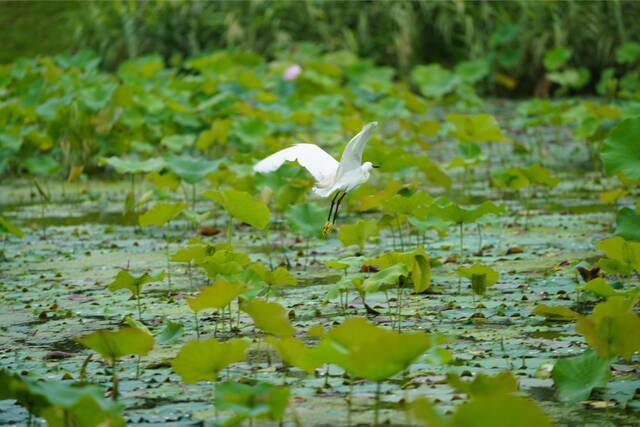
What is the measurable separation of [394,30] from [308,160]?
7330 millimetres

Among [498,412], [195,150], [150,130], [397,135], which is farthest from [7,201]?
[498,412]

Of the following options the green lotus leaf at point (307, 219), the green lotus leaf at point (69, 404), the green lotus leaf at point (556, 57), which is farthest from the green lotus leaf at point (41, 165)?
the green lotus leaf at point (556, 57)

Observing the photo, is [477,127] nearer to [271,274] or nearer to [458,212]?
[458,212]

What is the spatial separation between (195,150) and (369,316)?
4640mm

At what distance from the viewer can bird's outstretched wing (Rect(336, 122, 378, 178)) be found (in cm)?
358

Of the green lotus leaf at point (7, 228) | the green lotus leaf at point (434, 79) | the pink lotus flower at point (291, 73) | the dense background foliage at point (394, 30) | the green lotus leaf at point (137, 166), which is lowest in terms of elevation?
the green lotus leaf at point (7, 228)

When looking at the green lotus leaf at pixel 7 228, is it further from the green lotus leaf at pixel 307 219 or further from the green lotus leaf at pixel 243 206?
the green lotus leaf at pixel 307 219

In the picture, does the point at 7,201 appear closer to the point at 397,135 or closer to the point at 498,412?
the point at 397,135

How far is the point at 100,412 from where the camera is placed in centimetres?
206

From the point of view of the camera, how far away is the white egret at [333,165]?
3643 mm

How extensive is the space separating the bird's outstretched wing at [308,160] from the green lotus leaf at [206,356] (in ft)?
4.93

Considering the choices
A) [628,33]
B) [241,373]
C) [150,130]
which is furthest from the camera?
[628,33]

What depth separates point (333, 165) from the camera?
4.04 metres

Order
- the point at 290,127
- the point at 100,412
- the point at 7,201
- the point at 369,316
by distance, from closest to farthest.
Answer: the point at 100,412, the point at 369,316, the point at 7,201, the point at 290,127
